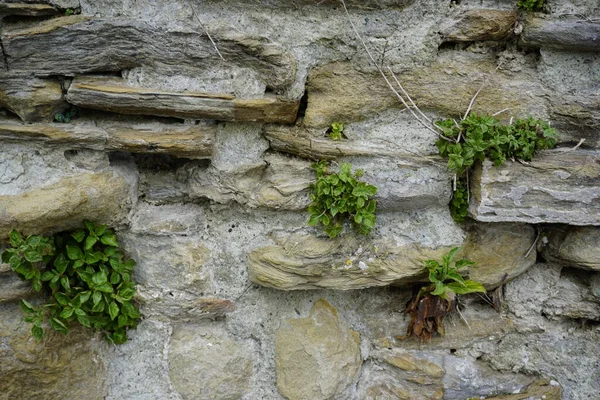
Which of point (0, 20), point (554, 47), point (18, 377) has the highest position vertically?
point (554, 47)

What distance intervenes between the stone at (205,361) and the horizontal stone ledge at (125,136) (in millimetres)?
696

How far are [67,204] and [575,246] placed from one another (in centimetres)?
178

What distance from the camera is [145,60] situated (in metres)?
1.71

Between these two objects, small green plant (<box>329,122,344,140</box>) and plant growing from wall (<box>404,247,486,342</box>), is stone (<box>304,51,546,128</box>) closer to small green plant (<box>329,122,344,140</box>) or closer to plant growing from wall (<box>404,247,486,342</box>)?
small green plant (<box>329,122,344,140</box>)

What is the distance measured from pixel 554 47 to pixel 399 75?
Result: 1.76 feet

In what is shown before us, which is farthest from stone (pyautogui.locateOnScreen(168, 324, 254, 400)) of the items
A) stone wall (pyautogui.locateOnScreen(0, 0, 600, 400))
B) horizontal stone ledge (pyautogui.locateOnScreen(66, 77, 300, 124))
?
horizontal stone ledge (pyautogui.locateOnScreen(66, 77, 300, 124))

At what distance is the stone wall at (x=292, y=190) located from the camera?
1698 mm

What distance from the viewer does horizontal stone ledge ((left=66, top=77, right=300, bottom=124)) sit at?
168cm

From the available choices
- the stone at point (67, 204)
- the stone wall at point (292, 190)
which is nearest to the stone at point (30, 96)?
the stone wall at point (292, 190)

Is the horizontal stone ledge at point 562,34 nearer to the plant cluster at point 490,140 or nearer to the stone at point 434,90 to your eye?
the stone at point 434,90

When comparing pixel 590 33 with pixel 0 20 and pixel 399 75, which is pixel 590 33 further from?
pixel 0 20

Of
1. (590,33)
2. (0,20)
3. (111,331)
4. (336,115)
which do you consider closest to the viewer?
(0,20)

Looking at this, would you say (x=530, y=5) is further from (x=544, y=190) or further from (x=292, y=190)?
(x=292, y=190)

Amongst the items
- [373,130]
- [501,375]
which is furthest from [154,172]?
[501,375]
